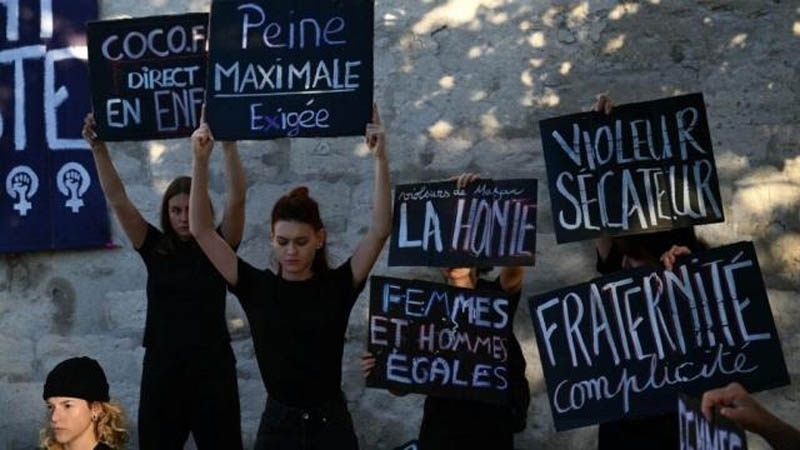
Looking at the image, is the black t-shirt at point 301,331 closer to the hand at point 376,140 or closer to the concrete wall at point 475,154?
the hand at point 376,140

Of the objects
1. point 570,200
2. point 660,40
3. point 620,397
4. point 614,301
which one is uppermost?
point 660,40

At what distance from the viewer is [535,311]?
4965 mm

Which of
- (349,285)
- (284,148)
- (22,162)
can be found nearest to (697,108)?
(349,285)

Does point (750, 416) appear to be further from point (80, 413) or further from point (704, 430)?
point (80, 413)

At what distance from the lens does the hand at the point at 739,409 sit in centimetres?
382

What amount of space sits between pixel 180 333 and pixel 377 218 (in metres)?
1.03

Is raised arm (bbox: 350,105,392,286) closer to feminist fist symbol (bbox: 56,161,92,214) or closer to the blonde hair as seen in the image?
the blonde hair

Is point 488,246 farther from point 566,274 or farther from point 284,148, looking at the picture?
point 284,148

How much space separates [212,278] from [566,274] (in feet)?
5.96

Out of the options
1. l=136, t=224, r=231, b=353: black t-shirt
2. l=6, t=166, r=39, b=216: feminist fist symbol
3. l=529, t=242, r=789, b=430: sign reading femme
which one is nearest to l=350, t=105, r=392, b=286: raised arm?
l=529, t=242, r=789, b=430: sign reading femme

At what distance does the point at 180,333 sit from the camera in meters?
5.84

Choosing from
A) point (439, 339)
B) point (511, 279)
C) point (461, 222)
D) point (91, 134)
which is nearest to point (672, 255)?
point (511, 279)

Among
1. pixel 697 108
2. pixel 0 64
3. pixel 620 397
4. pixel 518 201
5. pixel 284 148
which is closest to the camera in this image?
pixel 620 397

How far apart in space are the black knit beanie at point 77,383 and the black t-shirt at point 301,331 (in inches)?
24.1
